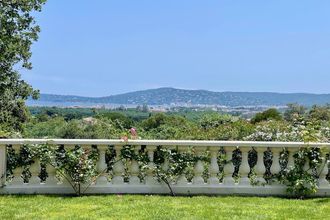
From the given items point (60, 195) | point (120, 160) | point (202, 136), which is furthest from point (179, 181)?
point (202, 136)

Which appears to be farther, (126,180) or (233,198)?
(126,180)

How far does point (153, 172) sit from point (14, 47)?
12460 millimetres

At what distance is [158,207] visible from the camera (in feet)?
20.4

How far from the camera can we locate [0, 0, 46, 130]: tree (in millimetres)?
17844

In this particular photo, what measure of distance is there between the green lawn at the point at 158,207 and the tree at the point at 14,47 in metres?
11.4

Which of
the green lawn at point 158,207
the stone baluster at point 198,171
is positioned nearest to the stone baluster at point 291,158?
the green lawn at point 158,207

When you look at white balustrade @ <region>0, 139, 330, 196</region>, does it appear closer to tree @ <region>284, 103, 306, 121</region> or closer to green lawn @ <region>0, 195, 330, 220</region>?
green lawn @ <region>0, 195, 330, 220</region>

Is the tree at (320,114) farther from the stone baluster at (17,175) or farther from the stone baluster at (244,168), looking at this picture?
the stone baluster at (17,175)

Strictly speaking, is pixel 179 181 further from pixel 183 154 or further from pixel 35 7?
pixel 35 7

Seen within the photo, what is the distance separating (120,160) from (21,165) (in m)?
1.39

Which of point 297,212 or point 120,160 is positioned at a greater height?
point 120,160

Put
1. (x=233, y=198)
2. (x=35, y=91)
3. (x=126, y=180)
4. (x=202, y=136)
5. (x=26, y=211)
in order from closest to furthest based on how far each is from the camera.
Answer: (x=26, y=211)
(x=233, y=198)
(x=126, y=180)
(x=202, y=136)
(x=35, y=91)

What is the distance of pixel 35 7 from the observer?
18.2 metres

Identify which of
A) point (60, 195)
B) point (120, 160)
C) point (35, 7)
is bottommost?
point (60, 195)
